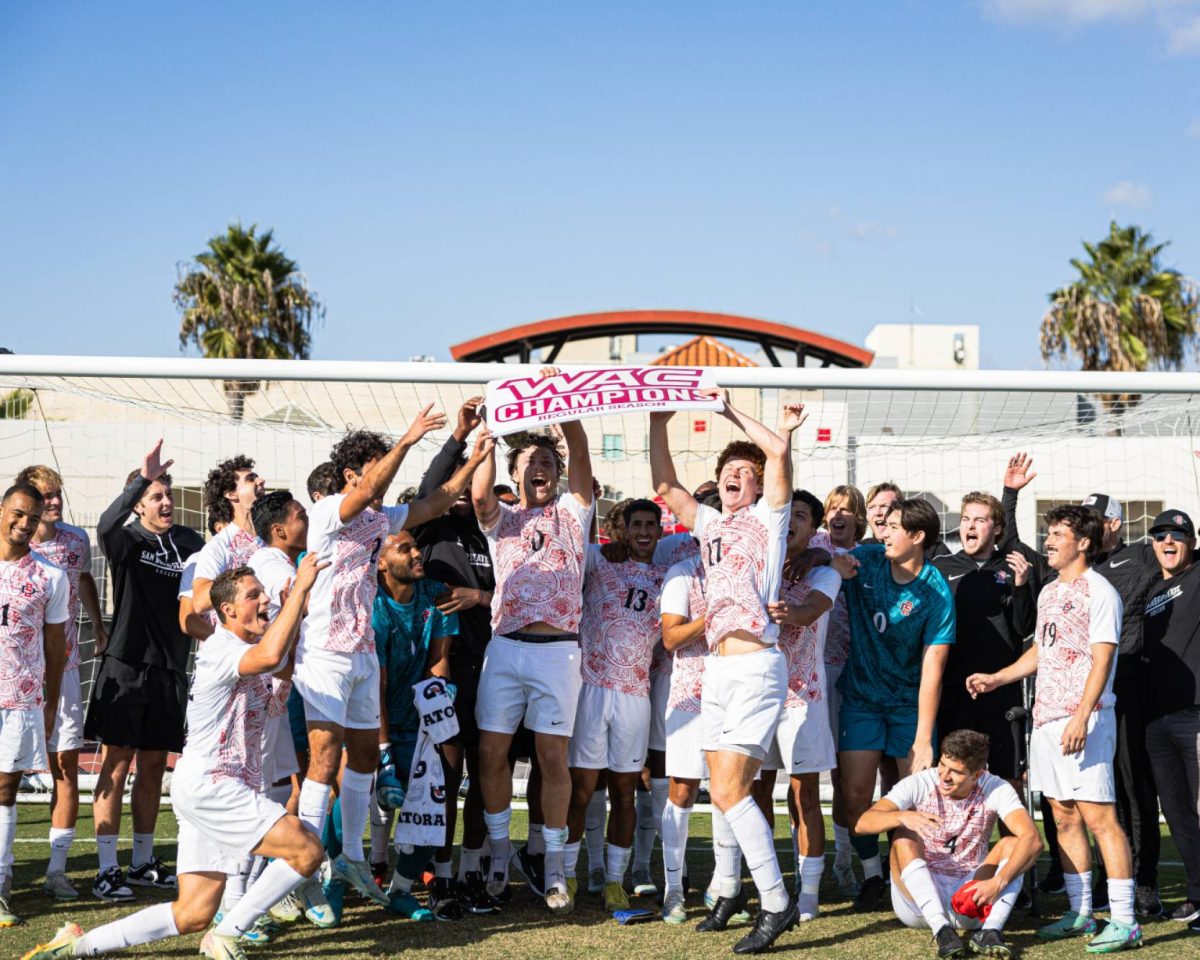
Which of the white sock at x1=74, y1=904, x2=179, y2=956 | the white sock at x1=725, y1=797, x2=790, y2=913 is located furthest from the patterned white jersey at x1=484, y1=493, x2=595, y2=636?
the white sock at x1=74, y1=904, x2=179, y2=956

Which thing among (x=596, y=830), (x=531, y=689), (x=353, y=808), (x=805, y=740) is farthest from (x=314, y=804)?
(x=805, y=740)

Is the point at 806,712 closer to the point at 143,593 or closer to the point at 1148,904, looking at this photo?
the point at 1148,904

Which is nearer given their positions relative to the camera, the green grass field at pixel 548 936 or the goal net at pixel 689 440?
the green grass field at pixel 548 936

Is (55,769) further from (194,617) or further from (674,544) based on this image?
(674,544)

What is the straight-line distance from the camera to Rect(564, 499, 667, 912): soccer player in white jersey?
629 cm

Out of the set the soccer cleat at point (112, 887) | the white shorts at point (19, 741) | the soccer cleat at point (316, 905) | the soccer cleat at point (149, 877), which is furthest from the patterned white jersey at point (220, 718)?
the soccer cleat at point (149, 877)

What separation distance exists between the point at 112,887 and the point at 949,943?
415 cm

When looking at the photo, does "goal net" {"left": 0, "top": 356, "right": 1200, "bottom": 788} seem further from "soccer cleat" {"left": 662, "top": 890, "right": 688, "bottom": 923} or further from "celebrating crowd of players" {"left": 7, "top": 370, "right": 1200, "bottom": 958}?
"soccer cleat" {"left": 662, "top": 890, "right": 688, "bottom": 923}

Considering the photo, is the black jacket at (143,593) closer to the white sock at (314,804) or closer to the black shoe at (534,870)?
the white sock at (314,804)

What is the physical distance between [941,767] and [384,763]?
2787 mm

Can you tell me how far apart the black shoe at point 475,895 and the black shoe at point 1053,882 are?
314cm

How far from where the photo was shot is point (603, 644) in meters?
6.37

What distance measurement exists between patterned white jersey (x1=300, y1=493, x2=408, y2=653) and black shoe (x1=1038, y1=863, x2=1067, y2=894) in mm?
4068

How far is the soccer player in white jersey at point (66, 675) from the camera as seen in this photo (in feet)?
21.1
